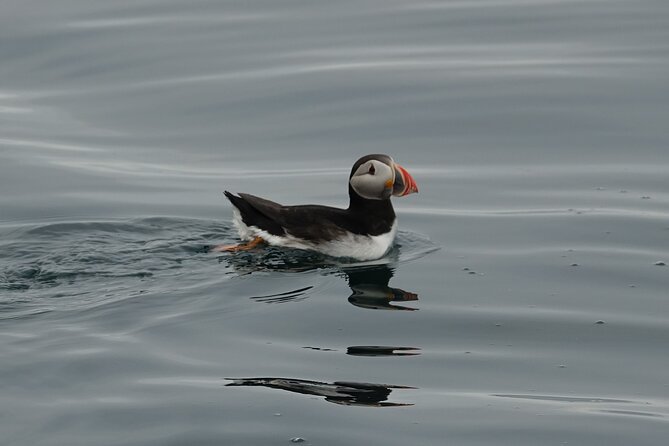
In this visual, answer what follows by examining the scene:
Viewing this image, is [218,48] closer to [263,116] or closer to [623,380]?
[263,116]

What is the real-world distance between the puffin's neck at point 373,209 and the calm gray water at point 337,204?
342 mm

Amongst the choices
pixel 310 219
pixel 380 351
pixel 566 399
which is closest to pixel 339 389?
pixel 380 351

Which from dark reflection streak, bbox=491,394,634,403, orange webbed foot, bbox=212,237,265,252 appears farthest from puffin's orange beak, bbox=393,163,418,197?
dark reflection streak, bbox=491,394,634,403

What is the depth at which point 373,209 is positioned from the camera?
11398 mm

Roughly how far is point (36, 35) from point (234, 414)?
12.3 m

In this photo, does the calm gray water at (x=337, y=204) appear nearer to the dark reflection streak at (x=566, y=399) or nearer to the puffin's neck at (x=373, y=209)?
the dark reflection streak at (x=566, y=399)

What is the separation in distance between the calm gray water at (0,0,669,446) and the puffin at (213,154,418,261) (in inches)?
6.6

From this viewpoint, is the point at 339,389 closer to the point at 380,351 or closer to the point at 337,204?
the point at 380,351

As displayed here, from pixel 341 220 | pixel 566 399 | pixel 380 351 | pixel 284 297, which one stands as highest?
pixel 341 220

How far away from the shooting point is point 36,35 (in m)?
18.7

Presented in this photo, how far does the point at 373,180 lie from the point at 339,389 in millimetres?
3616

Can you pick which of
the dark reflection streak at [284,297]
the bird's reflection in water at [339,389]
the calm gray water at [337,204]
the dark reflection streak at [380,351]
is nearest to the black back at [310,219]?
the calm gray water at [337,204]

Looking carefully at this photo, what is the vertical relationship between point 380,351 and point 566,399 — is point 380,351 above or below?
above

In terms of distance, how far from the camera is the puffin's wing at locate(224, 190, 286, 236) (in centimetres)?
1115
